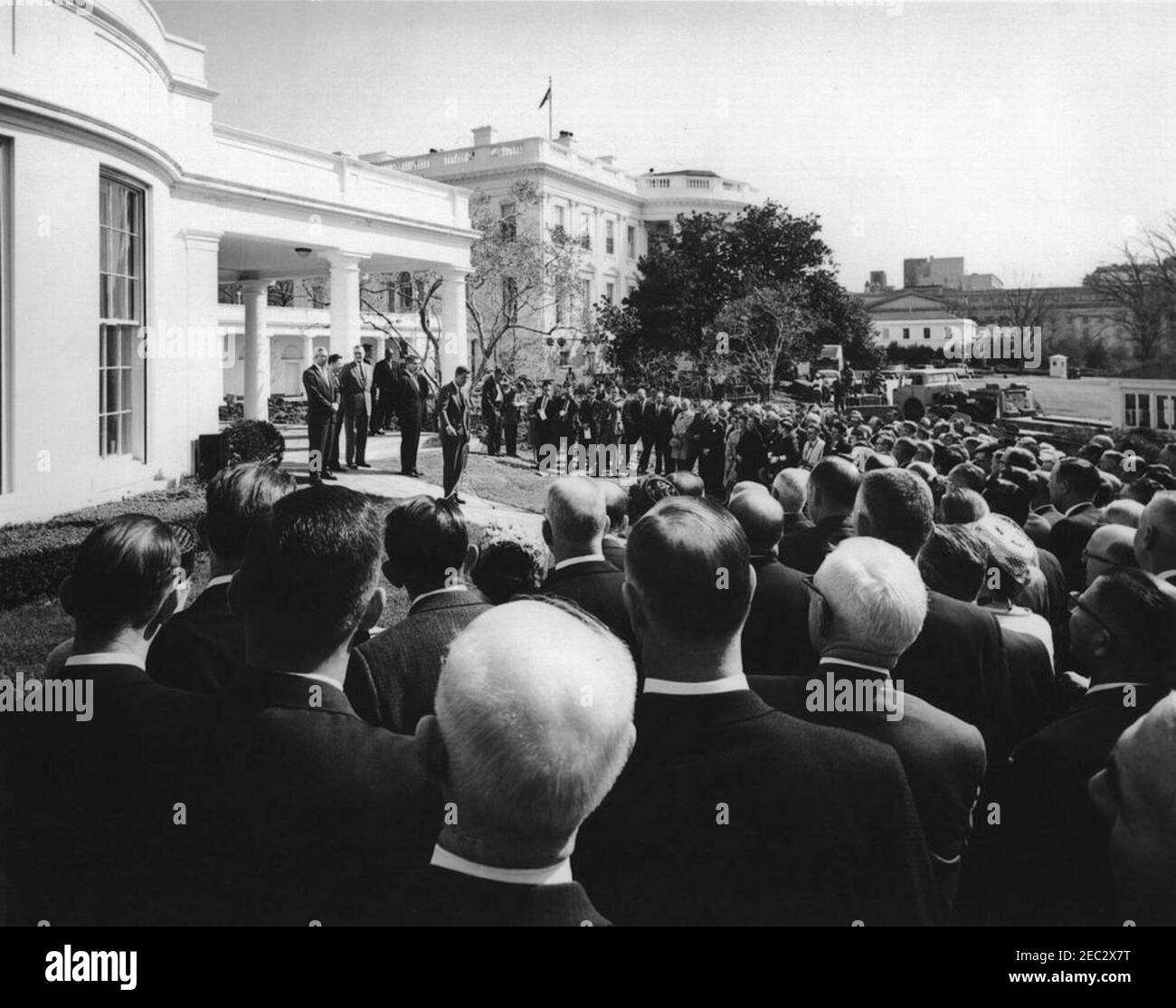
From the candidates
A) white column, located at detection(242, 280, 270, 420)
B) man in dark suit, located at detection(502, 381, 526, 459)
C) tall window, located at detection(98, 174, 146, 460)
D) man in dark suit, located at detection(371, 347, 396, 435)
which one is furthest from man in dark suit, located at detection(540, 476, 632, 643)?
man in dark suit, located at detection(502, 381, 526, 459)

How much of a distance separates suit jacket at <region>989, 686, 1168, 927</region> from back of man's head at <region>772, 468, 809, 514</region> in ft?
11.5

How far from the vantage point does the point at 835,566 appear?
2.63 metres

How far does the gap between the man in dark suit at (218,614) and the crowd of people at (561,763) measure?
1 cm

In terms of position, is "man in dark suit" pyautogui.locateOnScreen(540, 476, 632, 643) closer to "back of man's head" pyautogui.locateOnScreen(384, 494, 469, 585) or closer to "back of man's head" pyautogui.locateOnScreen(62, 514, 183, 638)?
"back of man's head" pyautogui.locateOnScreen(384, 494, 469, 585)

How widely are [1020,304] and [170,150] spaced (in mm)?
55246

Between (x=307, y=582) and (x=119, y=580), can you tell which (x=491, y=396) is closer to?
(x=119, y=580)

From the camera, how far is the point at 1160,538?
399 centimetres

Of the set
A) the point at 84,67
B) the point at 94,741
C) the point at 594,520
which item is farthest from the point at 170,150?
the point at 94,741

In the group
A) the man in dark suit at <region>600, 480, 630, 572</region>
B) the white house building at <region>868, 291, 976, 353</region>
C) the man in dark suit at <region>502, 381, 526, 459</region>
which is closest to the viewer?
the man in dark suit at <region>600, 480, 630, 572</region>

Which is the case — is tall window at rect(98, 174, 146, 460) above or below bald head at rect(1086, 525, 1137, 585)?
above

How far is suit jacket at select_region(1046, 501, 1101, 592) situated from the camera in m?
5.34

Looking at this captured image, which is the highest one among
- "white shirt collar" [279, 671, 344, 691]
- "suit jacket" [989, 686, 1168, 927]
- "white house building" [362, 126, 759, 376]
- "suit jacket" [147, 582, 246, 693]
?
"white house building" [362, 126, 759, 376]

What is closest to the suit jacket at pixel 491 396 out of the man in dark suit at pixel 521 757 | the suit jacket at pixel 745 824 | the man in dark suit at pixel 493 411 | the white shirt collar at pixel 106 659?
the man in dark suit at pixel 493 411

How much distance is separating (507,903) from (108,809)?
3.93 feet
